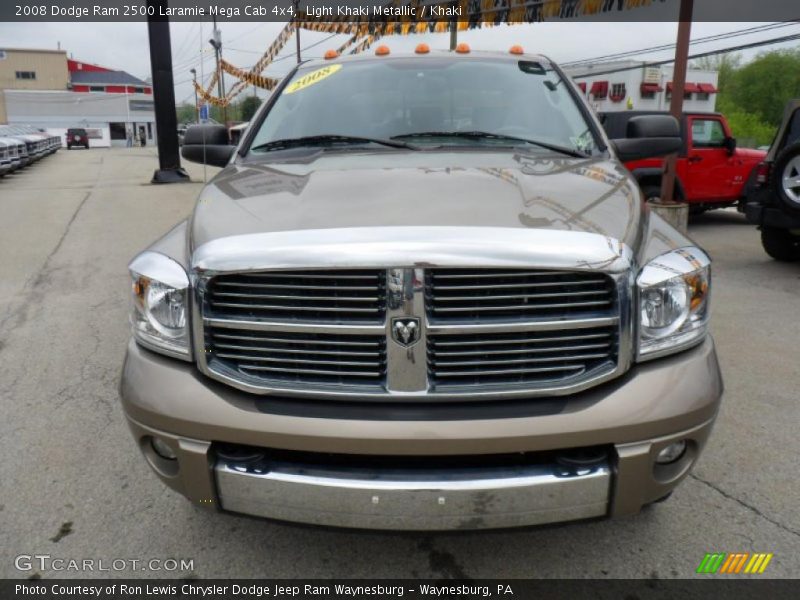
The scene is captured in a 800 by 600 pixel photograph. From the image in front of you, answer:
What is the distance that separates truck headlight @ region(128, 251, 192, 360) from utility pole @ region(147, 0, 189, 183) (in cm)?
1369

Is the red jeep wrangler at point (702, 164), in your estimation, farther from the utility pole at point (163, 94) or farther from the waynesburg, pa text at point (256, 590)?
the utility pole at point (163, 94)

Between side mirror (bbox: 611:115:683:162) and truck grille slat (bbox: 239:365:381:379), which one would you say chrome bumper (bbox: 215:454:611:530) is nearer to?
truck grille slat (bbox: 239:365:381:379)

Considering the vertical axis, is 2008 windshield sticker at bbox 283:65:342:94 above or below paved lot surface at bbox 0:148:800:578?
above

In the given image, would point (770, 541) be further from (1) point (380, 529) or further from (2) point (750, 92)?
(2) point (750, 92)

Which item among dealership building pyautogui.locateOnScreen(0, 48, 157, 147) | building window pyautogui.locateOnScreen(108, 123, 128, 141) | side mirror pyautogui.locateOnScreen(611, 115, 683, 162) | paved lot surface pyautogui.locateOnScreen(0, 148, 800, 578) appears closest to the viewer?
paved lot surface pyautogui.locateOnScreen(0, 148, 800, 578)

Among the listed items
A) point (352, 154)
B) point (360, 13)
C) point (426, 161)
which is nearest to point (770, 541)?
point (426, 161)

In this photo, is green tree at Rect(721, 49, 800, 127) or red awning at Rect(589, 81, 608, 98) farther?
green tree at Rect(721, 49, 800, 127)

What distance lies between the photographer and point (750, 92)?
67812 millimetres

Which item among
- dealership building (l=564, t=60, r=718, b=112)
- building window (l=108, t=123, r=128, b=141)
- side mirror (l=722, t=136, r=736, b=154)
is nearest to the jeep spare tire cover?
side mirror (l=722, t=136, r=736, b=154)

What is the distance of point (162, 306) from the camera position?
6.82 feet

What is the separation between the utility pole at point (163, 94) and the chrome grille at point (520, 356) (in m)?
14.3

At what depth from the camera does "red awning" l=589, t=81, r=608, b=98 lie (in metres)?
45.0

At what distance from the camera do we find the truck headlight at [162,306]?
2.03m

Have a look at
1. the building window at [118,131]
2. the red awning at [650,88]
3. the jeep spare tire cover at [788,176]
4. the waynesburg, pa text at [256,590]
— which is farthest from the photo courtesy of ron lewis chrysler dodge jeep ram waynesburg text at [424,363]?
the building window at [118,131]
